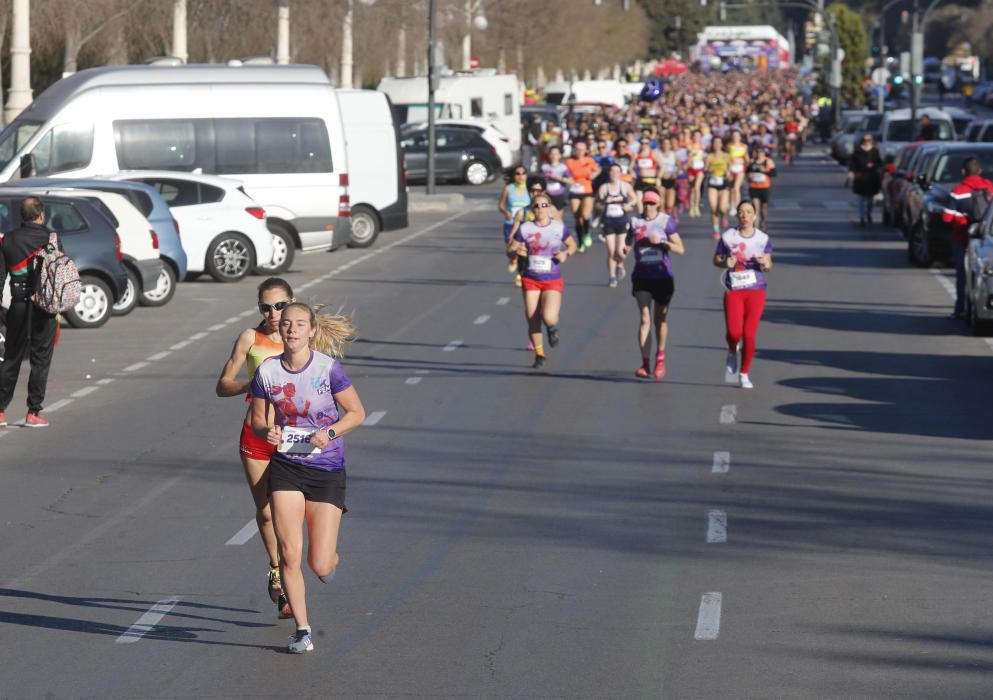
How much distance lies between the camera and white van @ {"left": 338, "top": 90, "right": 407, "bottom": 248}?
104 ft

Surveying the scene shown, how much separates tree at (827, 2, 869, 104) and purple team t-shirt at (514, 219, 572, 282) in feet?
319

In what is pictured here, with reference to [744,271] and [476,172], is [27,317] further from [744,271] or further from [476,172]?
[476,172]

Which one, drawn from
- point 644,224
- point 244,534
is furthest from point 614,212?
point 244,534

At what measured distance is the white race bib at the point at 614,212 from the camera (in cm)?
2477

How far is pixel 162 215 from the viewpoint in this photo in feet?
77.3

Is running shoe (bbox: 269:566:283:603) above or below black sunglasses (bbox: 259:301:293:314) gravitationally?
below

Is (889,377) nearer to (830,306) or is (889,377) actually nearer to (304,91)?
(830,306)

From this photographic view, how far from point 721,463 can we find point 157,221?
40.0ft

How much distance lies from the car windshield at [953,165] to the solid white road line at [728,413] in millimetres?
15227

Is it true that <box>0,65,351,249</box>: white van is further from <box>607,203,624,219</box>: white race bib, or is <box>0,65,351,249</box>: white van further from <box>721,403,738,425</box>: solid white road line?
<box>721,403,738,425</box>: solid white road line

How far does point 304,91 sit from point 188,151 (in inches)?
73.0

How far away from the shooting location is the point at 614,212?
81.3ft

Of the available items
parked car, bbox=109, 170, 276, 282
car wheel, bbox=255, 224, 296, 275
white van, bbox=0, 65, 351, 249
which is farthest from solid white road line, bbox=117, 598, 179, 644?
white van, bbox=0, 65, 351, 249

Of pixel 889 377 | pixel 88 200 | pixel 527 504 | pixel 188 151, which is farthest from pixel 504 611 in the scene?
pixel 188 151
